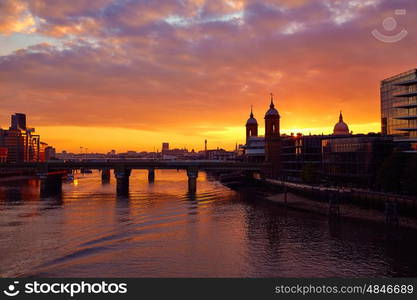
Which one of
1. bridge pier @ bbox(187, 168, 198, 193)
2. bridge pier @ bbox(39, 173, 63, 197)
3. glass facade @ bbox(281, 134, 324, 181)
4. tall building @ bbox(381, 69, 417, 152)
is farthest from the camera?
bridge pier @ bbox(187, 168, 198, 193)

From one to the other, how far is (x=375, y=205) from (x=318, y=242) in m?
22.8

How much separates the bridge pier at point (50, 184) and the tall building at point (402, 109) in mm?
96670

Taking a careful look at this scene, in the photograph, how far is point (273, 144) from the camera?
149500mm

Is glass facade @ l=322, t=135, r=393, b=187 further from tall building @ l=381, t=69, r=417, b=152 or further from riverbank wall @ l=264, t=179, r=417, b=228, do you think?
riverbank wall @ l=264, t=179, r=417, b=228

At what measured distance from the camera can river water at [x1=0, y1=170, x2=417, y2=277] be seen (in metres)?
41.5

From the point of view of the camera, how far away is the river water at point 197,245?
136 feet

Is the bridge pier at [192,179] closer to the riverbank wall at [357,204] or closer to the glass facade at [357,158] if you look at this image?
the riverbank wall at [357,204]

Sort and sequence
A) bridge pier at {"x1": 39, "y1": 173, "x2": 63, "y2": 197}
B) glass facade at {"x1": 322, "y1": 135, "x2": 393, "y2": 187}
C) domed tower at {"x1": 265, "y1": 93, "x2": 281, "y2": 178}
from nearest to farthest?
glass facade at {"x1": 322, "y1": 135, "x2": 393, "y2": 187}, bridge pier at {"x1": 39, "y1": 173, "x2": 63, "y2": 197}, domed tower at {"x1": 265, "y1": 93, "x2": 281, "y2": 178}

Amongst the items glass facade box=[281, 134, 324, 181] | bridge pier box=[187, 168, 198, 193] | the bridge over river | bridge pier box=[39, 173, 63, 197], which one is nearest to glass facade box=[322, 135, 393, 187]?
glass facade box=[281, 134, 324, 181]

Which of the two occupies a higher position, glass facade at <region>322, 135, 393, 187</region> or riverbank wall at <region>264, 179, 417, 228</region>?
glass facade at <region>322, 135, 393, 187</region>

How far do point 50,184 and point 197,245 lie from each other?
98260 mm

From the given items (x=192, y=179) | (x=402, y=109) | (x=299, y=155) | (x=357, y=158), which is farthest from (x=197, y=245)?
(x=299, y=155)

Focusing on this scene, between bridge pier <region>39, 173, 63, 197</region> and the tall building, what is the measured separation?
9667cm

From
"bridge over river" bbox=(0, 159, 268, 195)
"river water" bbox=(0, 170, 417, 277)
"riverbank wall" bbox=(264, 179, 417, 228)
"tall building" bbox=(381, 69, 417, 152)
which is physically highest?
"tall building" bbox=(381, 69, 417, 152)
